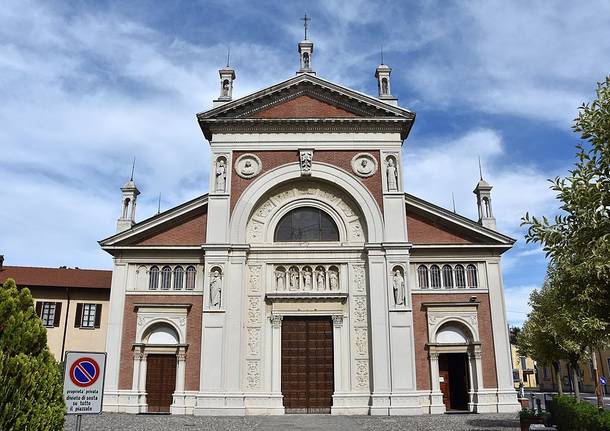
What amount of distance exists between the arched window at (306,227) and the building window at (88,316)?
1582cm

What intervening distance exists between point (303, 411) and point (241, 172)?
11.9 m

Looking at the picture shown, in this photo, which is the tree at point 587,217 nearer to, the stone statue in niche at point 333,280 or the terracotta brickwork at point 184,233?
the stone statue in niche at point 333,280

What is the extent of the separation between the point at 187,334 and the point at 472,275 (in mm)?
13936

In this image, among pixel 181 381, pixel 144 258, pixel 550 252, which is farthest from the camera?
pixel 144 258

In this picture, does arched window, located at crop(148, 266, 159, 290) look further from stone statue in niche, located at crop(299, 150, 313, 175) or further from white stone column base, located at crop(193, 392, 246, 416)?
stone statue in niche, located at crop(299, 150, 313, 175)

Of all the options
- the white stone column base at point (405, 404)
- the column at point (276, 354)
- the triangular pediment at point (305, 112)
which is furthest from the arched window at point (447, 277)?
the column at point (276, 354)

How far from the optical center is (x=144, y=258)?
83.0 ft

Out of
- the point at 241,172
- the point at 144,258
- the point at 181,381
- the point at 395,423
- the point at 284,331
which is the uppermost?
the point at 241,172

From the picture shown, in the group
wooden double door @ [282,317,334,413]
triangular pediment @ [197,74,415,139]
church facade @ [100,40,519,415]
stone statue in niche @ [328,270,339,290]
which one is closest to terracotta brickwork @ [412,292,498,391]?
church facade @ [100,40,519,415]

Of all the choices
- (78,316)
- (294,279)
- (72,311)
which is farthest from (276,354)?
(72,311)

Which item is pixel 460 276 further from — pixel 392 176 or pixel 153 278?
pixel 153 278

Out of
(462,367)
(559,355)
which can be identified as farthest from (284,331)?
(559,355)

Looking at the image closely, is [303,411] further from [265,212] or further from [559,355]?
[559,355]

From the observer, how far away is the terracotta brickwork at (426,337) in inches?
933
